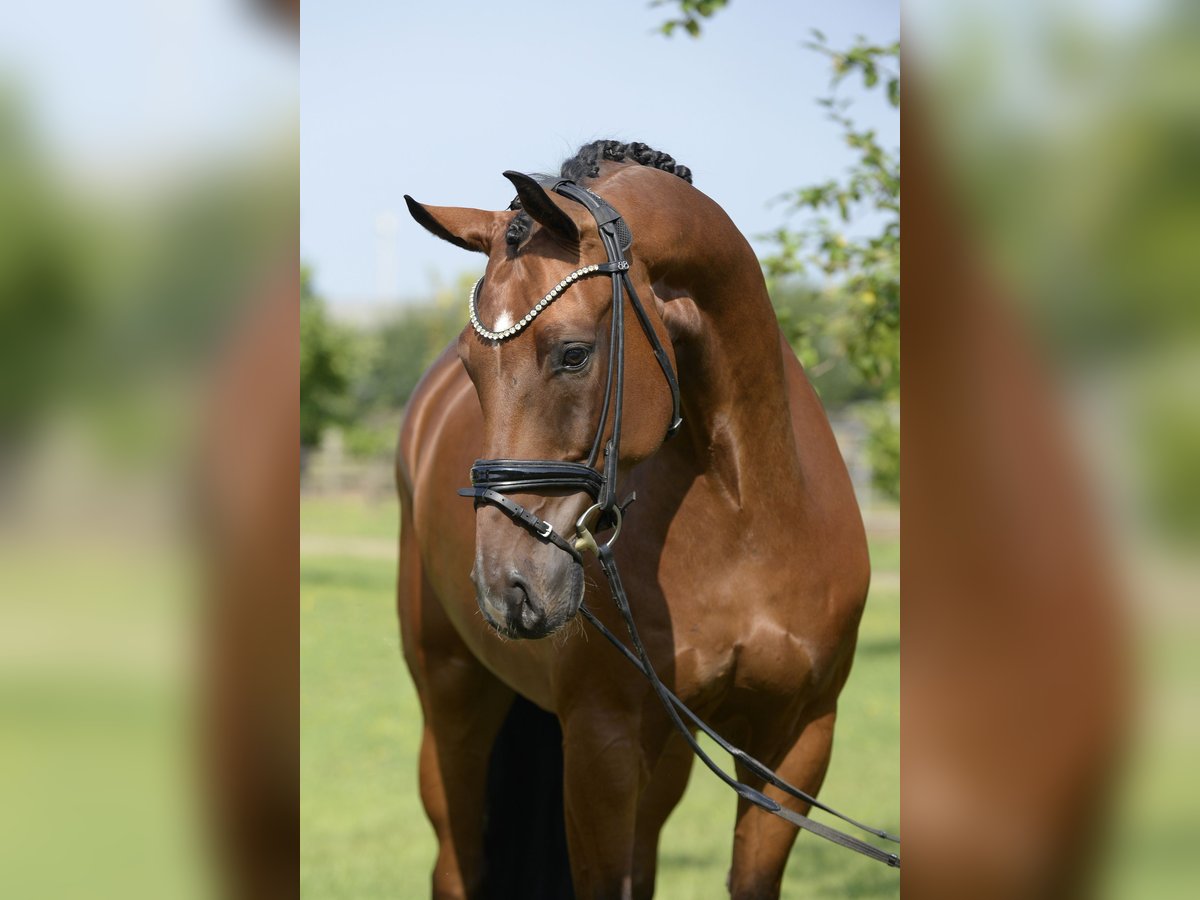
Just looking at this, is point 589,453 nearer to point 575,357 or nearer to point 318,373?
point 575,357

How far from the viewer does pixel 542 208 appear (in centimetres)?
245

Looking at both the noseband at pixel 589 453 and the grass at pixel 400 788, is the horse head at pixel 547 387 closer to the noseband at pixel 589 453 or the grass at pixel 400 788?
the noseband at pixel 589 453

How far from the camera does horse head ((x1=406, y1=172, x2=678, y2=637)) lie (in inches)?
94.0

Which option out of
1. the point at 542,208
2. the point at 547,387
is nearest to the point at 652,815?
the point at 547,387

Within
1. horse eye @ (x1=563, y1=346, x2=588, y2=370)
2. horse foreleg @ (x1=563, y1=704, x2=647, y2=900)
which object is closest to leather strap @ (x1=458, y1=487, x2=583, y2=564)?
horse eye @ (x1=563, y1=346, x2=588, y2=370)

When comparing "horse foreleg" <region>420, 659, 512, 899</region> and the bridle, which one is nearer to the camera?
the bridle

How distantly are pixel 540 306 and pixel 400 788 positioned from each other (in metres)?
6.04

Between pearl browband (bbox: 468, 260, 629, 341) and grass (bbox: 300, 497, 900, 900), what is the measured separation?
3704mm

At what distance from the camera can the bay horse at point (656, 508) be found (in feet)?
7.94

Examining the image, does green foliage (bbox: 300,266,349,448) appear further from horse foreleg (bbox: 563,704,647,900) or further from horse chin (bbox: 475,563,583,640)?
horse chin (bbox: 475,563,583,640)

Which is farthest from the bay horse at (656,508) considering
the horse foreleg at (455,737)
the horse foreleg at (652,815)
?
the horse foreleg at (455,737)
